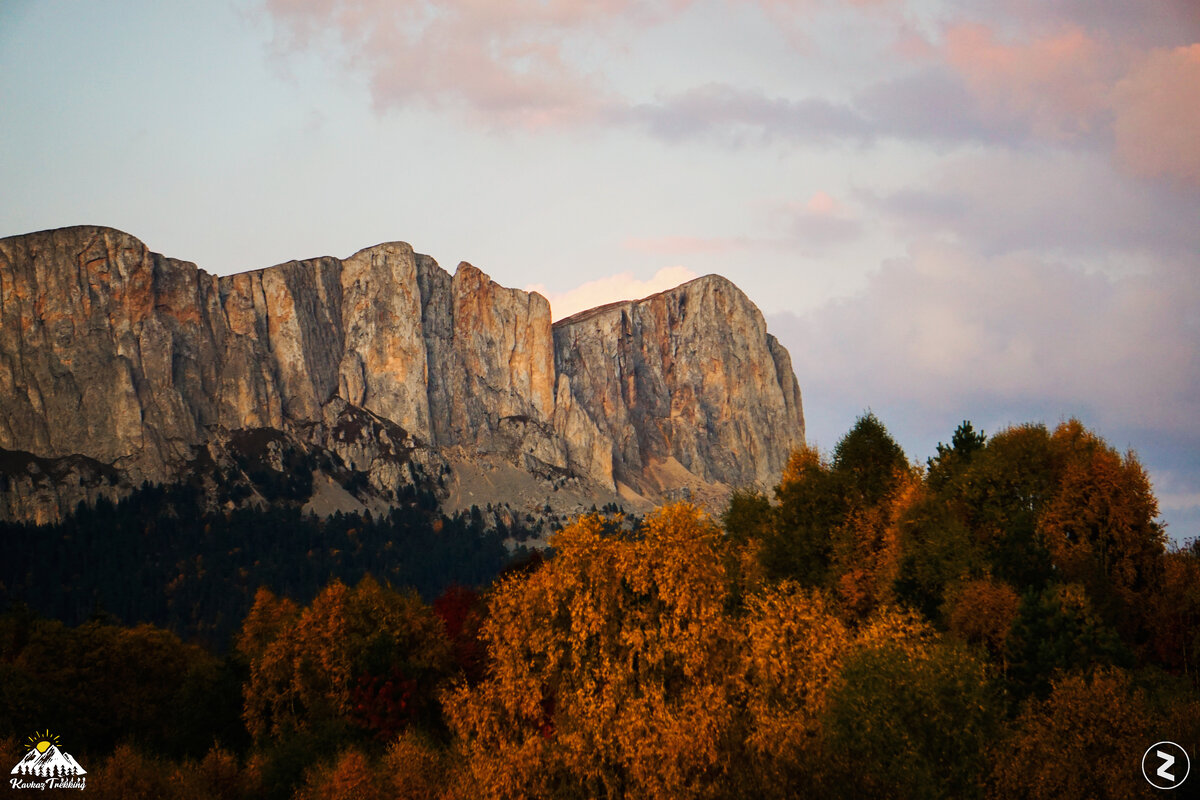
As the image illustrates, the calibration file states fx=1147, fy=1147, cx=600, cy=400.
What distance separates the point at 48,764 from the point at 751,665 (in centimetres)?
3992

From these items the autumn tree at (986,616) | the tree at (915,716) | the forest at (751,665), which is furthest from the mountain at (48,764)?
the autumn tree at (986,616)

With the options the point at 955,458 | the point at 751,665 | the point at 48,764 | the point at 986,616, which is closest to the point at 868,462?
the point at 955,458

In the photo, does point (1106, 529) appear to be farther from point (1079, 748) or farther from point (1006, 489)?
point (1079, 748)

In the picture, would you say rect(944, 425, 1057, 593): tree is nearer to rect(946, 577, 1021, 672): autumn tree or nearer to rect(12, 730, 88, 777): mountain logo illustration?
rect(946, 577, 1021, 672): autumn tree

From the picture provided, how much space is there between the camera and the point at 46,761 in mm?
59562

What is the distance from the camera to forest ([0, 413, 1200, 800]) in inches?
1350

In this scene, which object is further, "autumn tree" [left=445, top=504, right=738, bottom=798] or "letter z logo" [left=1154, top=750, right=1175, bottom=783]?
"autumn tree" [left=445, top=504, right=738, bottom=798]

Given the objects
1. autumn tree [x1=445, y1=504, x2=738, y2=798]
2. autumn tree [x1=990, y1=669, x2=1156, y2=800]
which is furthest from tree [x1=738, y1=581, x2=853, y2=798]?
autumn tree [x1=990, y1=669, x2=1156, y2=800]

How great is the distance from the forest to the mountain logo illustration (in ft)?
3.71

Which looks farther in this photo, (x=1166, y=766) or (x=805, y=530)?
(x=805, y=530)

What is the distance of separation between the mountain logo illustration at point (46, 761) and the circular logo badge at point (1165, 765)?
45.5 meters

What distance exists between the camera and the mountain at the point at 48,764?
55062mm

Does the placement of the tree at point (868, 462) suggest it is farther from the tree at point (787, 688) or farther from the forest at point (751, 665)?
the tree at point (787, 688)

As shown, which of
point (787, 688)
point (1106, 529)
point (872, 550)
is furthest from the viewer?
point (872, 550)
